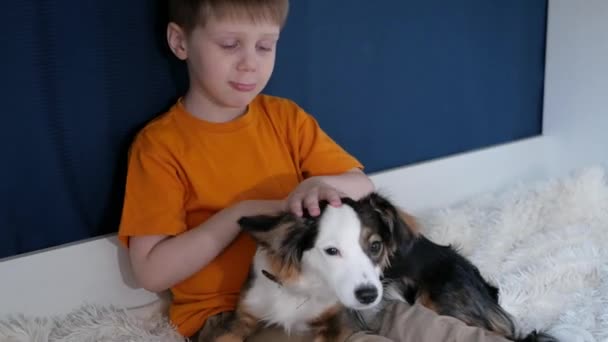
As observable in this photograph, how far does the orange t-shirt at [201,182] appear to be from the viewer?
117cm

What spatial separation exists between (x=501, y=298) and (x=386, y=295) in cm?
30

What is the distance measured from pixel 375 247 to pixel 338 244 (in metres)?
0.07

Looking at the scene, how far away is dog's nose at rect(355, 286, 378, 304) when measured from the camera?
3.09 feet

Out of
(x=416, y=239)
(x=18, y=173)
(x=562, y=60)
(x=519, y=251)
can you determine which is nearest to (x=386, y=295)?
(x=416, y=239)

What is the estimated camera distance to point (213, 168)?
4.00 ft

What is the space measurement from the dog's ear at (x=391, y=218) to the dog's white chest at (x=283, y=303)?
143 millimetres

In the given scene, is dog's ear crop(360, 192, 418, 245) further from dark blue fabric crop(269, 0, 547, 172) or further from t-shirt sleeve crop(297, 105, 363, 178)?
dark blue fabric crop(269, 0, 547, 172)

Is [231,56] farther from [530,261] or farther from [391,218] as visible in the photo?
[530,261]

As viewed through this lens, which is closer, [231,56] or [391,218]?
[391,218]

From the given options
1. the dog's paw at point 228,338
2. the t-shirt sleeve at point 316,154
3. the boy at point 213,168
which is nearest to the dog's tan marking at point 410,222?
the boy at point 213,168

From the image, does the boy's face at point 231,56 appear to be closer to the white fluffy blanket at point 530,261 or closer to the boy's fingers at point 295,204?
the boy's fingers at point 295,204

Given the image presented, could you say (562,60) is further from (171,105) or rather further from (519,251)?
(171,105)

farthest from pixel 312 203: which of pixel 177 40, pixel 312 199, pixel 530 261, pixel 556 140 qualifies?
pixel 556 140

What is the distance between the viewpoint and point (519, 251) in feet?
5.19
